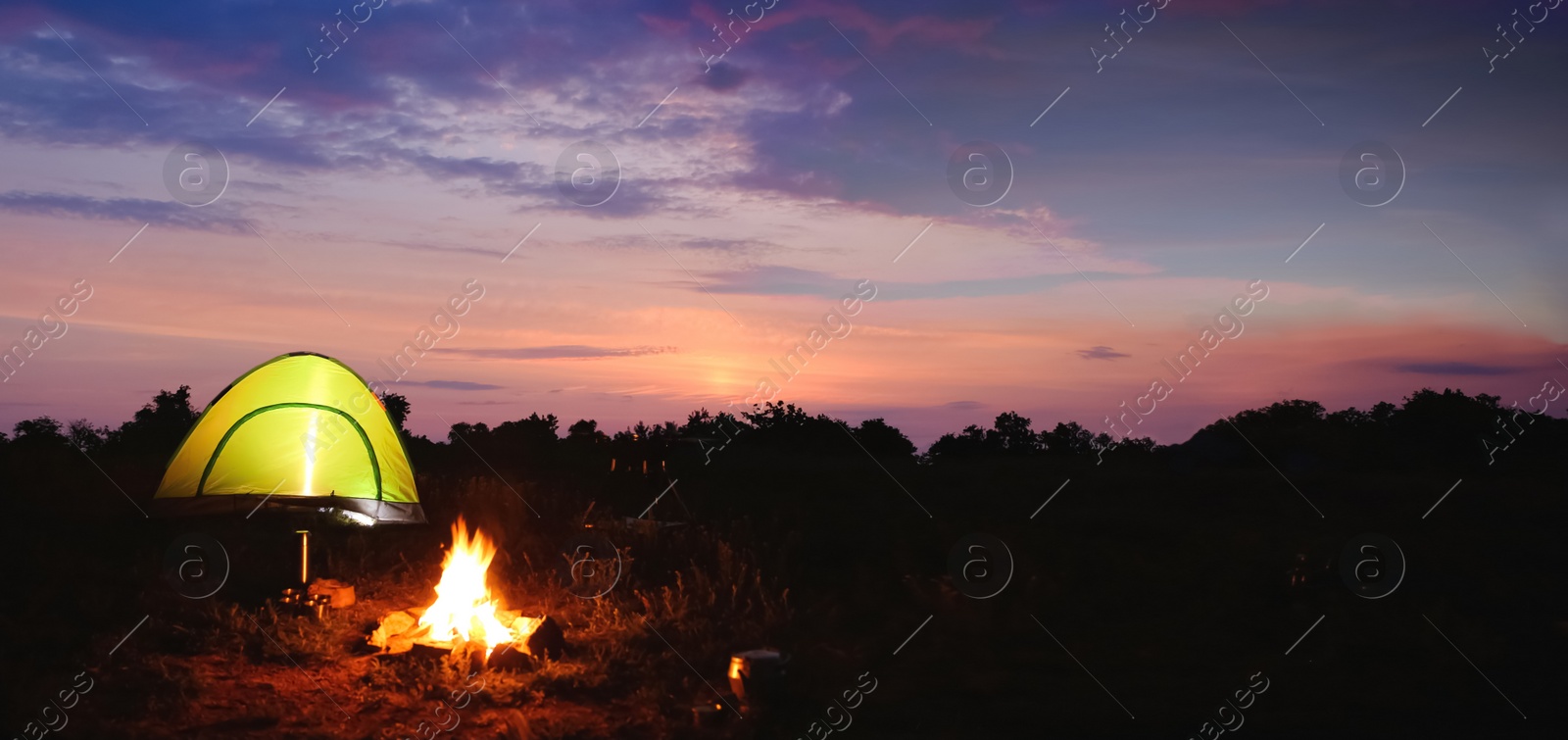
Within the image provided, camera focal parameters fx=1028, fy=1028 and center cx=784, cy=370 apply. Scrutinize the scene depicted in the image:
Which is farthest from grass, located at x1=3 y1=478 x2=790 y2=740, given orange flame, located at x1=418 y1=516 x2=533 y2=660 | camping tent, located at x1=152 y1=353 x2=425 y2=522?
camping tent, located at x1=152 y1=353 x2=425 y2=522

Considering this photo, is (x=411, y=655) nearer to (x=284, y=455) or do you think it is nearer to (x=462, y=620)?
(x=462, y=620)

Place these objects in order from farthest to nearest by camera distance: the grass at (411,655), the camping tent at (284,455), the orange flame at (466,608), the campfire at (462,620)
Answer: the camping tent at (284,455), the orange flame at (466,608), the campfire at (462,620), the grass at (411,655)

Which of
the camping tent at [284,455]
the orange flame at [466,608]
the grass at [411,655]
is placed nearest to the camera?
the grass at [411,655]

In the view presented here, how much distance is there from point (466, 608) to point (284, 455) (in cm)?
581

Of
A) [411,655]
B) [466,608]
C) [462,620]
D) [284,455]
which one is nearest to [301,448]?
[284,455]

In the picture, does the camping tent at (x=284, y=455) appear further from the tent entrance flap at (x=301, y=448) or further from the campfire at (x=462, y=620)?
the campfire at (x=462, y=620)

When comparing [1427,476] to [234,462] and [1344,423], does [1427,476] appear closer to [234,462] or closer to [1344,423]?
[1344,423]

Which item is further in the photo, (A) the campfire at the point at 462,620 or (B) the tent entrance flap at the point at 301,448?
(B) the tent entrance flap at the point at 301,448

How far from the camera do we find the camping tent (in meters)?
12.1

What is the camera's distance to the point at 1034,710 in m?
6.34

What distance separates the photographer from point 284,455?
12273 mm

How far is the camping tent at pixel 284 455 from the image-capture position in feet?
39.8

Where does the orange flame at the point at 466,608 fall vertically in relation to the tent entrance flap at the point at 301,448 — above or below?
below

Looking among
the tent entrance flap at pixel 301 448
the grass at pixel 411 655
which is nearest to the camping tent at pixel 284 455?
the tent entrance flap at pixel 301 448
